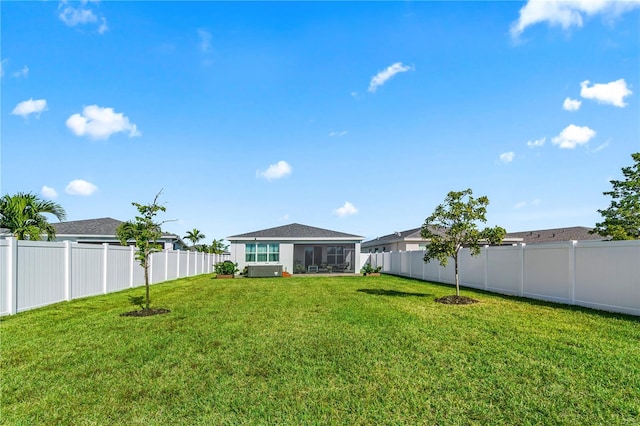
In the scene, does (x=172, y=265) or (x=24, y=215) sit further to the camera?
(x=172, y=265)

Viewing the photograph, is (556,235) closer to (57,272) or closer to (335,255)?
(335,255)

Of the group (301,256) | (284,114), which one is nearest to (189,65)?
(284,114)

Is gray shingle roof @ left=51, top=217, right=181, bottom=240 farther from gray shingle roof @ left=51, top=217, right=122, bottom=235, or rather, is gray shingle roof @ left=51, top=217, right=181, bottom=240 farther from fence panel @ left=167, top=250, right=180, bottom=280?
fence panel @ left=167, top=250, right=180, bottom=280

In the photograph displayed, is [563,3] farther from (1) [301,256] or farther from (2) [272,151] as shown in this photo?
(1) [301,256]

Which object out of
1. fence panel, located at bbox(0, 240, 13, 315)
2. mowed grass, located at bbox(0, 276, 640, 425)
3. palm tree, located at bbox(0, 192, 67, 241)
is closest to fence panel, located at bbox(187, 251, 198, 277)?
palm tree, located at bbox(0, 192, 67, 241)

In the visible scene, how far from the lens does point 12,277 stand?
8.34 metres

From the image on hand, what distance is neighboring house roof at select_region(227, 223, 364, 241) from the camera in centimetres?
2502

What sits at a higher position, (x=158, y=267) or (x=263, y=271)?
(x=158, y=267)

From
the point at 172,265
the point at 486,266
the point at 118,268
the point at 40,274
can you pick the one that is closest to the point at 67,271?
the point at 40,274

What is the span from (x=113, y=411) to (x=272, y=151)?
1688 centimetres

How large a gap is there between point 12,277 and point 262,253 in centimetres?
1705

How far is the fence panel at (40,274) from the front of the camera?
874cm

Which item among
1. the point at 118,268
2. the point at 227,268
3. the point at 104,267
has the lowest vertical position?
the point at 227,268

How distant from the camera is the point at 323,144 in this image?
60.7 feet
